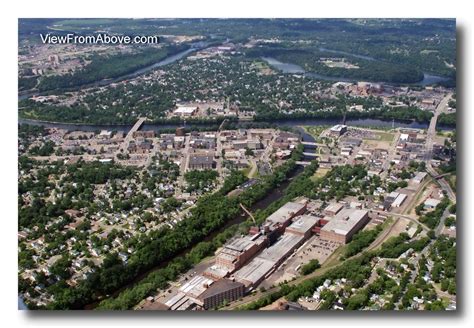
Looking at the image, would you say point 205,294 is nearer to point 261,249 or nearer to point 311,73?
point 261,249

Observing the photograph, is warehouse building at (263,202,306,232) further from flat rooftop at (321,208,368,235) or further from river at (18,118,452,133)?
river at (18,118,452,133)

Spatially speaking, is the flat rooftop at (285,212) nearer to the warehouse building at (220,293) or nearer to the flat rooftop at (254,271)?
the flat rooftop at (254,271)

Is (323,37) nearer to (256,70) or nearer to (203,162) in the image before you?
(256,70)

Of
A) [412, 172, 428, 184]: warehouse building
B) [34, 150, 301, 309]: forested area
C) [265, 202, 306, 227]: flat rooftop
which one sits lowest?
[34, 150, 301, 309]: forested area

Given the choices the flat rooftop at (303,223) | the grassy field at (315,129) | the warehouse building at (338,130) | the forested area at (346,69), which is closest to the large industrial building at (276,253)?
the flat rooftop at (303,223)

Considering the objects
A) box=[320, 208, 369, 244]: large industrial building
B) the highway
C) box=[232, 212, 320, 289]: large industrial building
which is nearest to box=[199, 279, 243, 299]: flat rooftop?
box=[232, 212, 320, 289]: large industrial building

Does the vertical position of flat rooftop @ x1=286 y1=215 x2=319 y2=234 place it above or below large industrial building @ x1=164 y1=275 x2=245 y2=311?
above

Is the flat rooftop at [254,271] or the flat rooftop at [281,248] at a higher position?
the flat rooftop at [281,248]

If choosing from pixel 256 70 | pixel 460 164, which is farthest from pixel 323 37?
pixel 460 164
